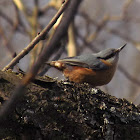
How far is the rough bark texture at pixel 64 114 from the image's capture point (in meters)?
1.38

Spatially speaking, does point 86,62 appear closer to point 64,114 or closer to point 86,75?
point 86,75

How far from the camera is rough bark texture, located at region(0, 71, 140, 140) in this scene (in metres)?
1.38

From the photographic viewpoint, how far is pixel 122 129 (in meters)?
1.54

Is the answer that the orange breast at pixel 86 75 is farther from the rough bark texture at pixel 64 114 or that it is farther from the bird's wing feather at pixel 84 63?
the rough bark texture at pixel 64 114

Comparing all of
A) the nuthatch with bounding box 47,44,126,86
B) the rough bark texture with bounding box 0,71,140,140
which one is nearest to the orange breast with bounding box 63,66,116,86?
the nuthatch with bounding box 47,44,126,86

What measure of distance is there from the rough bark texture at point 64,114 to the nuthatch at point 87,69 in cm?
74

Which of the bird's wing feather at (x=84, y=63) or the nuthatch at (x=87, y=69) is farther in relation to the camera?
the bird's wing feather at (x=84, y=63)

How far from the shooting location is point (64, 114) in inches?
57.2

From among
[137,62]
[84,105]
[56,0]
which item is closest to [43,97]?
[84,105]

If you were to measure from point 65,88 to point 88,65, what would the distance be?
987 mm

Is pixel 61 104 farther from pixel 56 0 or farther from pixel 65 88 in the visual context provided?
pixel 56 0

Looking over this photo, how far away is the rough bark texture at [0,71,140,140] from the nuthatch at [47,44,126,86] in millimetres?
740

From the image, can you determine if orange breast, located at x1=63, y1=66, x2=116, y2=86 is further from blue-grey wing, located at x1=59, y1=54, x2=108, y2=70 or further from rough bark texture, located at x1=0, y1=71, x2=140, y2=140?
rough bark texture, located at x1=0, y1=71, x2=140, y2=140

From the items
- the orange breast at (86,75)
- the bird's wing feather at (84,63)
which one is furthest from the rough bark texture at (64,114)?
the bird's wing feather at (84,63)
